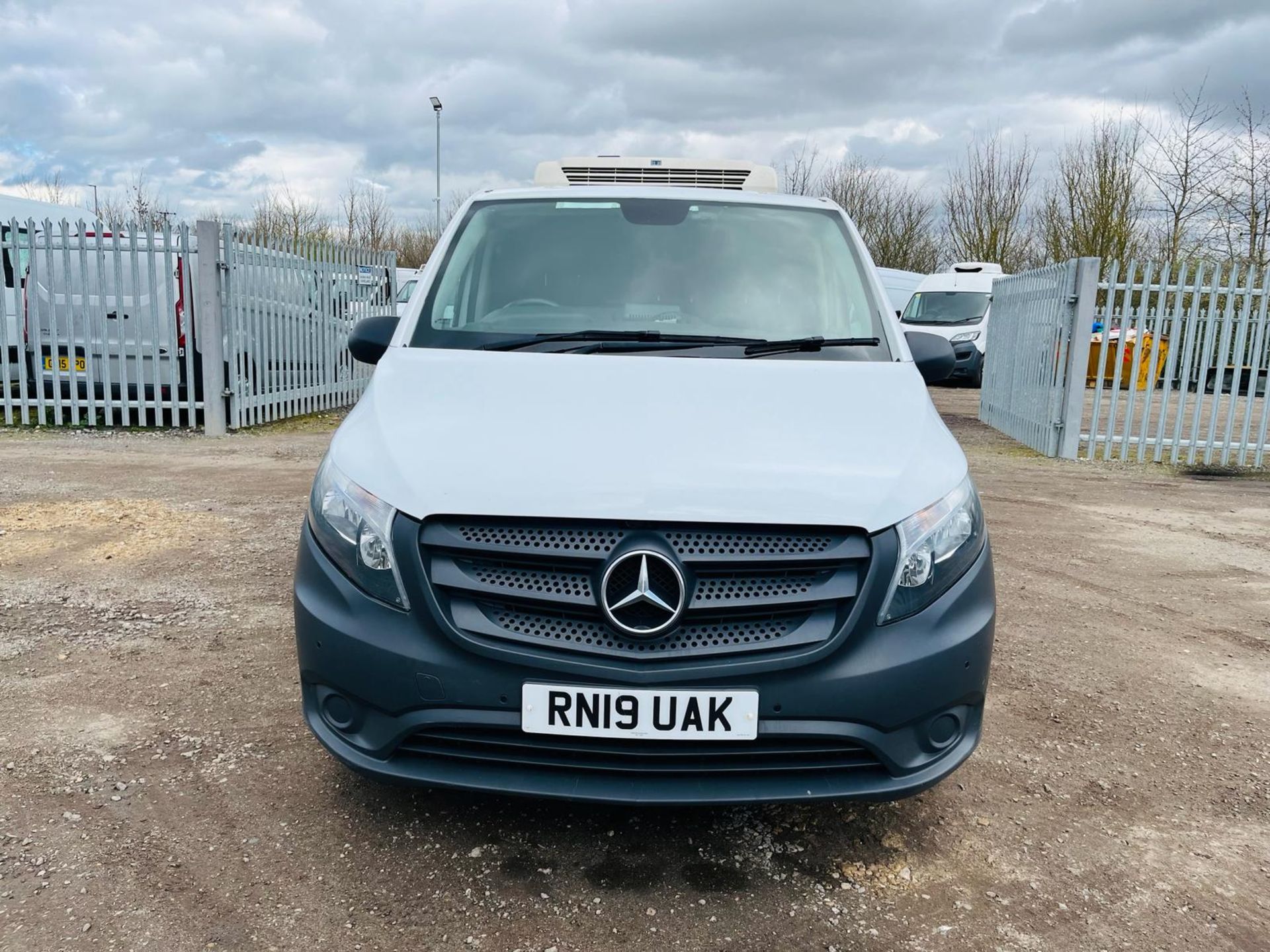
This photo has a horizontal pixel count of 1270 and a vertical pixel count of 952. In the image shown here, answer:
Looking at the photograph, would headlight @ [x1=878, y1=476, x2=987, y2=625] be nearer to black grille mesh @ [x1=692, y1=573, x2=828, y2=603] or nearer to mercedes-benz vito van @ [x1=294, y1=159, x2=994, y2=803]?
mercedes-benz vito van @ [x1=294, y1=159, x2=994, y2=803]

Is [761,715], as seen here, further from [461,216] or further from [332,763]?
[461,216]

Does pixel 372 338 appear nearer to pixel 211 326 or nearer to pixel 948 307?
pixel 211 326

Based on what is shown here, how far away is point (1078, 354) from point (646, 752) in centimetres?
922

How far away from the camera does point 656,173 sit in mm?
5121

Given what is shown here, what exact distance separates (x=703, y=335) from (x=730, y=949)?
1929 mm

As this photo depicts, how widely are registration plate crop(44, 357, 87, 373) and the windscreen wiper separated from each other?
29.6ft

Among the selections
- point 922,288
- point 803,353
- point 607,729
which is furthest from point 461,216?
point 922,288

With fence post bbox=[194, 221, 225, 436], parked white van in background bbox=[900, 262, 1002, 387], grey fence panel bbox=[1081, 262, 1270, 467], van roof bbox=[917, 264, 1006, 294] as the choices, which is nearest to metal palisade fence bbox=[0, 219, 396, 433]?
fence post bbox=[194, 221, 225, 436]

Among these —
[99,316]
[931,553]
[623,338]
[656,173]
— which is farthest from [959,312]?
[931,553]

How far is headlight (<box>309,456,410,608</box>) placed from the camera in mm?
2396

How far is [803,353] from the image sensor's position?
331 centimetres

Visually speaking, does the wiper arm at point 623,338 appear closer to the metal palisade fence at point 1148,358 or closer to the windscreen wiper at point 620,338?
the windscreen wiper at point 620,338

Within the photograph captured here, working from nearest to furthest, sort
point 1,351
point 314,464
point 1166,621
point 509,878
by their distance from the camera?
point 509,878, point 1166,621, point 314,464, point 1,351

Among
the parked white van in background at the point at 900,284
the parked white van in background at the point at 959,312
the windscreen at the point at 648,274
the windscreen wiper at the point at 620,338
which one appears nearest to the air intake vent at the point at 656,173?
the windscreen at the point at 648,274
